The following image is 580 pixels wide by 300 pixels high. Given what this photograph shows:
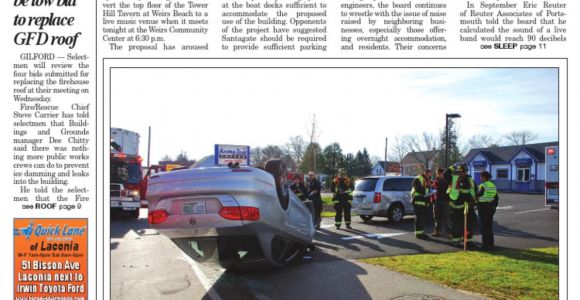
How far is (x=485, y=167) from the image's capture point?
4072cm

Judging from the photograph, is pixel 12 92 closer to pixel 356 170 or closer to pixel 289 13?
pixel 289 13

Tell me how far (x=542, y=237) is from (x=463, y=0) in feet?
19.9

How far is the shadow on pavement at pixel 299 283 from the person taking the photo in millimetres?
4980

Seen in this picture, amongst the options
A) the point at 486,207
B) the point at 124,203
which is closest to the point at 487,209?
the point at 486,207

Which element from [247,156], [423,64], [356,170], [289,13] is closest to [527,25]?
[423,64]

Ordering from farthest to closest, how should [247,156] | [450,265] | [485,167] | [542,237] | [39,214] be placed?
1. [485,167]
2. [247,156]
3. [542,237]
4. [450,265]
5. [39,214]

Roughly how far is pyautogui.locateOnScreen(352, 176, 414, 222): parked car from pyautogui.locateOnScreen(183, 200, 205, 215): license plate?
26.8 feet

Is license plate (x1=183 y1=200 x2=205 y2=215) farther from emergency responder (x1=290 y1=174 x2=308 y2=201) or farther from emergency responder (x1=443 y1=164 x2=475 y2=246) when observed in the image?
emergency responder (x1=290 y1=174 x2=308 y2=201)

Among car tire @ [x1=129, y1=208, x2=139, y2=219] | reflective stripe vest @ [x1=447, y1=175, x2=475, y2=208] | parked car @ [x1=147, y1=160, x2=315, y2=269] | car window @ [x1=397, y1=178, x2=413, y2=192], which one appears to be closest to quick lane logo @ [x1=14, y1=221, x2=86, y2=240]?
parked car @ [x1=147, y1=160, x2=315, y2=269]

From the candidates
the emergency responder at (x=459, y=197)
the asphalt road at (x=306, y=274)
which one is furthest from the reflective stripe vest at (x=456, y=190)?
the asphalt road at (x=306, y=274)

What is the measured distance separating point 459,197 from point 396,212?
4261 millimetres

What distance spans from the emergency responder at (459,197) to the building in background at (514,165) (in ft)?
88.4

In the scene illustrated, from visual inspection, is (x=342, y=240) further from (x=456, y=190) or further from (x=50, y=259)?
(x=50, y=259)

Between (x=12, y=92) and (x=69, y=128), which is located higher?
(x=12, y=92)
